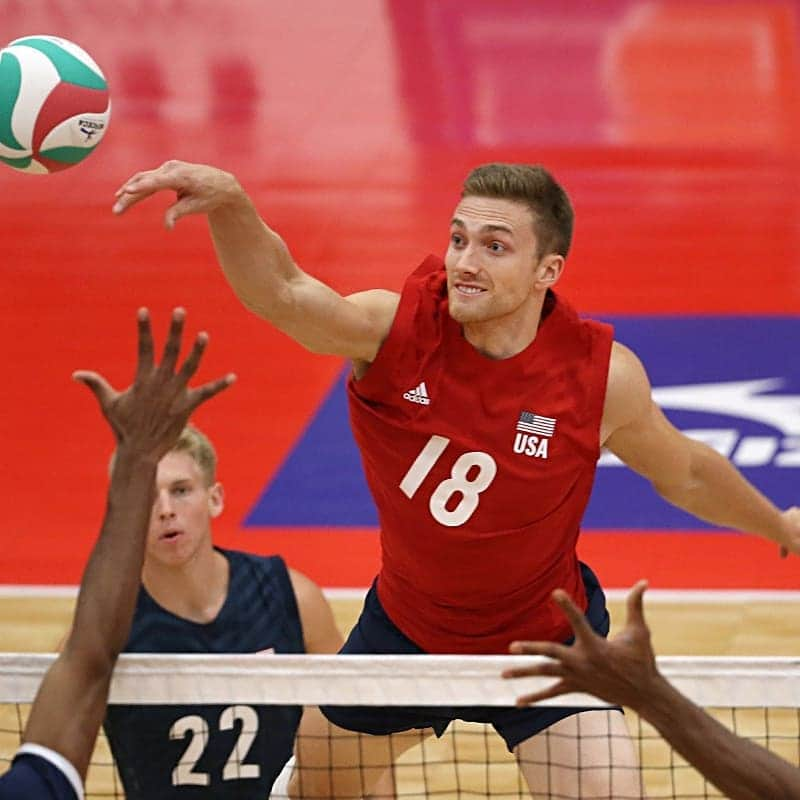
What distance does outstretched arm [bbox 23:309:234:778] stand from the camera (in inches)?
172

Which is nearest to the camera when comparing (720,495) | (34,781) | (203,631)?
(34,781)

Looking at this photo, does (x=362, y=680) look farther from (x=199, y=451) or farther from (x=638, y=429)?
(x=199, y=451)

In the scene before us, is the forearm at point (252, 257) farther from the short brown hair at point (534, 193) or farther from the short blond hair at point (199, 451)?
the short blond hair at point (199, 451)

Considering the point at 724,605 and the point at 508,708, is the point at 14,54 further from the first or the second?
the point at 724,605

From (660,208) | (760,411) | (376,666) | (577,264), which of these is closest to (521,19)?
(660,208)

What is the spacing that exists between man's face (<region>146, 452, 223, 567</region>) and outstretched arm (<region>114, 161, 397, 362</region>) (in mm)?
1121

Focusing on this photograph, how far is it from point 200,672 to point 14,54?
3043 mm

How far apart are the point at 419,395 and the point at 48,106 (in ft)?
6.50

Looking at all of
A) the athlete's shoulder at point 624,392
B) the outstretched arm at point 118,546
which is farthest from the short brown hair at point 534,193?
the outstretched arm at point 118,546

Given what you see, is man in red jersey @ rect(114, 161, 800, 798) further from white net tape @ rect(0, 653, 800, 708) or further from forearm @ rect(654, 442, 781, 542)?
white net tape @ rect(0, 653, 800, 708)

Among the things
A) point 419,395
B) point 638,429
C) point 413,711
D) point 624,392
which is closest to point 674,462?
point 638,429

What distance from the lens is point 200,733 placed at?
6.82m

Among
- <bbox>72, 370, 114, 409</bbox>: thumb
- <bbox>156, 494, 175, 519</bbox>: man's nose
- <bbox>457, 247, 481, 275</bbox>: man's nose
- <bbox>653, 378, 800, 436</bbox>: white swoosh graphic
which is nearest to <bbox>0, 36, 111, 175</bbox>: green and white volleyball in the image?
<bbox>156, 494, 175, 519</bbox>: man's nose

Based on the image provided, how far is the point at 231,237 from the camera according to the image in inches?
239
